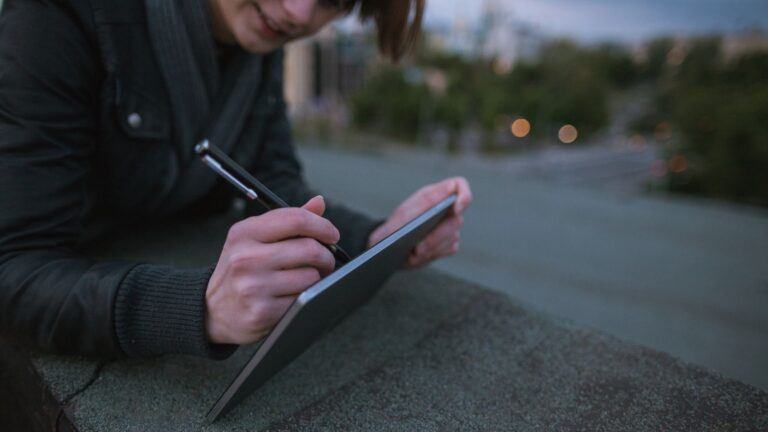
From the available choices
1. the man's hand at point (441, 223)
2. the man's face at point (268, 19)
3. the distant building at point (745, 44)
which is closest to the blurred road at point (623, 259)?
the man's hand at point (441, 223)

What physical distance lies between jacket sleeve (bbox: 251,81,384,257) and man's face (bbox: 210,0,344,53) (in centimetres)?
28

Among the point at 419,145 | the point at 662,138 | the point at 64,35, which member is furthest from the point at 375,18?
the point at 419,145

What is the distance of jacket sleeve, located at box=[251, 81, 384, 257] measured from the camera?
3.13ft

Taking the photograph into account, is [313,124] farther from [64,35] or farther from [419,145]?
[64,35]

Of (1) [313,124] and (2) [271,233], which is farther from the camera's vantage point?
(1) [313,124]

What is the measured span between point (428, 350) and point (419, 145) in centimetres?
1370

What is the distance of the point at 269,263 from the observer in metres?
0.49

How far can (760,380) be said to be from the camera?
236cm

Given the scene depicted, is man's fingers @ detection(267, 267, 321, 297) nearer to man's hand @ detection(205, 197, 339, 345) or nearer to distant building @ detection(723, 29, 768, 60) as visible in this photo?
man's hand @ detection(205, 197, 339, 345)

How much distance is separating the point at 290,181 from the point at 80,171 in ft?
1.46

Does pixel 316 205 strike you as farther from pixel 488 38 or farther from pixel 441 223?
pixel 488 38

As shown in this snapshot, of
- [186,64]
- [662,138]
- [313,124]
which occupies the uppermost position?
[186,64]

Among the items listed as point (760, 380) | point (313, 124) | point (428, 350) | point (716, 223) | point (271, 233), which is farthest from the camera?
point (313, 124)

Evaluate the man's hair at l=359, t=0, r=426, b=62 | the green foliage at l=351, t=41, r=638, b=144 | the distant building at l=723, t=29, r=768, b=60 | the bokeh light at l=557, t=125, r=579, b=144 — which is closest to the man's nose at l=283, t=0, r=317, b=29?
the man's hair at l=359, t=0, r=426, b=62
